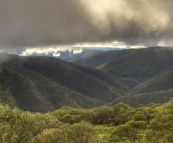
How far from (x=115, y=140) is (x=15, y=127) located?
67836mm

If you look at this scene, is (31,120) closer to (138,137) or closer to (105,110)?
(138,137)

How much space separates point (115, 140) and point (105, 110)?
7924cm

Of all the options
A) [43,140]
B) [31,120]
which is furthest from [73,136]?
[31,120]

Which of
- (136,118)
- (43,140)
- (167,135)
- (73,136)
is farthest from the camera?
(136,118)

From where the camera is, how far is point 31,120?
43125 millimetres

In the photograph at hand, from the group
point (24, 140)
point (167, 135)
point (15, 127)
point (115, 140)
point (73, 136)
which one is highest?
point (15, 127)

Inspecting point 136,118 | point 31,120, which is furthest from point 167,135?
point 136,118

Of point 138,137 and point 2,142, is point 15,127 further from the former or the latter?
point 138,137

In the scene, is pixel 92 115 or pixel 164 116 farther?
pixel 92 115

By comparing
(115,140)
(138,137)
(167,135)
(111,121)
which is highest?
(167,135)

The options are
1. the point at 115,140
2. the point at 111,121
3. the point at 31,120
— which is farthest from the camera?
the point at 111,121

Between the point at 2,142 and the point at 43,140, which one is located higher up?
the point at 2,142

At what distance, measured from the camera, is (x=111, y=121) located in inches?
6654

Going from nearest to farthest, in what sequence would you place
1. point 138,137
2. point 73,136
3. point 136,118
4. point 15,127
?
point 15,127 < point 73,136 < point 138,137 < point 136,118
